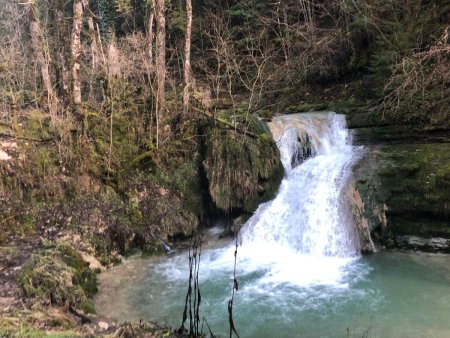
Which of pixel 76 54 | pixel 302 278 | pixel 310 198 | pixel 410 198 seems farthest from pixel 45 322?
pixel 410 198

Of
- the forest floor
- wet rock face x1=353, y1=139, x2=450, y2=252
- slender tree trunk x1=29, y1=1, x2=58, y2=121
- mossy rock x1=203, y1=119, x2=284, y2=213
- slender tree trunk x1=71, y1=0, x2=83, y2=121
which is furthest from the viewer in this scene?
mossy rock x1=203, y1=119, x2=284, y2=213

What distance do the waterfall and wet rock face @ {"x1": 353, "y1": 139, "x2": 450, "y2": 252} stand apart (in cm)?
63

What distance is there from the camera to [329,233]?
9461mm

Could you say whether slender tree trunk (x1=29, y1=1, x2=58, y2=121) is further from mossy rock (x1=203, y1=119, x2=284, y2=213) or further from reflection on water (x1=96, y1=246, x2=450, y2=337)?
reflection on water (x1=96, y1=246, x2=450, y2=337)

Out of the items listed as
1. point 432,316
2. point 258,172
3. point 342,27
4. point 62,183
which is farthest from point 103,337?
point 342,27

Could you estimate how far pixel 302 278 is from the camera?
26.6ft

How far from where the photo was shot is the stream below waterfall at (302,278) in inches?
256

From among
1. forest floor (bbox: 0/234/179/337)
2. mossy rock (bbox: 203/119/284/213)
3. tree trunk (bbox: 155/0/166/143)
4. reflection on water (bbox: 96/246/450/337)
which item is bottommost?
reflection on water (bbox: 96/246/450/337)

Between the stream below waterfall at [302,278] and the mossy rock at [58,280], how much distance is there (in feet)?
1.29

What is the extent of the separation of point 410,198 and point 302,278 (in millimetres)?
3397

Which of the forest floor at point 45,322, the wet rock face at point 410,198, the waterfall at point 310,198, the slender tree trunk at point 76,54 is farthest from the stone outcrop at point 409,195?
the slender tree trunk at point 76,54

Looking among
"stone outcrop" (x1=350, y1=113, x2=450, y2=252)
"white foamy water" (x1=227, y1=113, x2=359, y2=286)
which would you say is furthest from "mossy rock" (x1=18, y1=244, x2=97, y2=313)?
"stone outcrop" (x1=350, y1=113, x2=450, y2=252)

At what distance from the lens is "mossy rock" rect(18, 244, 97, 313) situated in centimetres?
629

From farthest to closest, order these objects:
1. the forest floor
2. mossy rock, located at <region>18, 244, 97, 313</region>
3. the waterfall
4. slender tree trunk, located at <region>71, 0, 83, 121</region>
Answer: slender tree trunk, located at <region>71, 0, 83, 121</region>, the waterfall, mossy rock, located at <region>18, 244, 97, 313</region>, the forest floor
